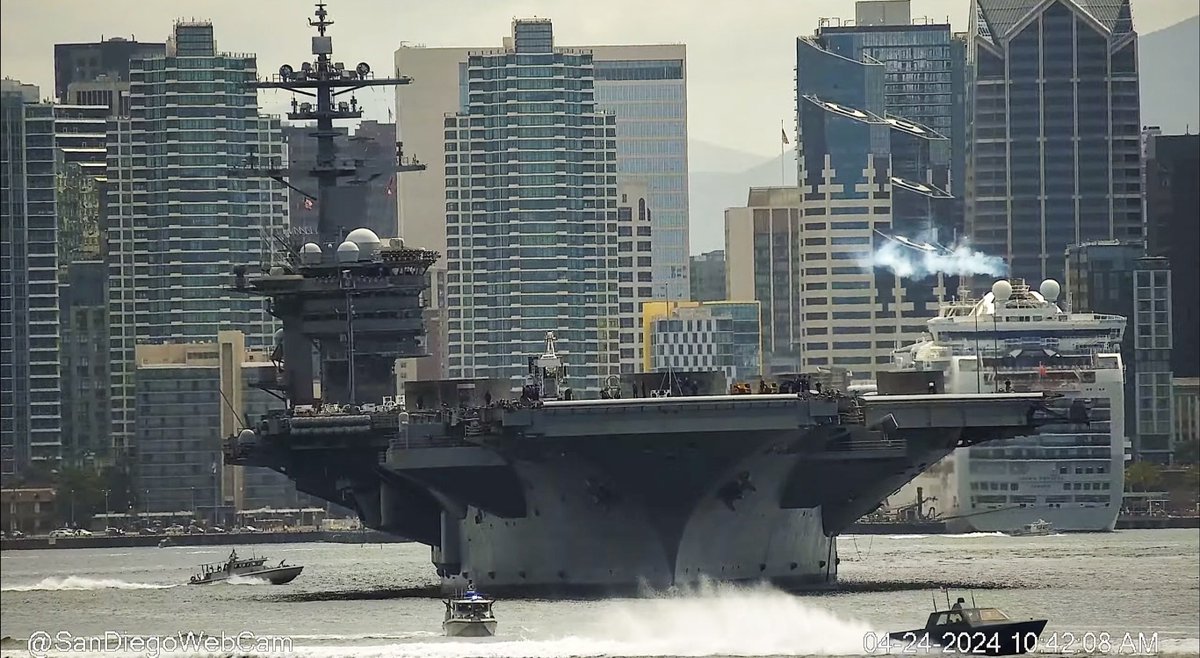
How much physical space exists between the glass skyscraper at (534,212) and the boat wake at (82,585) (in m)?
84.3

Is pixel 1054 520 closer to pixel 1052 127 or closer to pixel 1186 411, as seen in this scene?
pixel 1186 411

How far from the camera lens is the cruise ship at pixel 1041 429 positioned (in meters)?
102

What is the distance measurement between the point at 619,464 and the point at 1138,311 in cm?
10279

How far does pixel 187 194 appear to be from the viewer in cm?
16425

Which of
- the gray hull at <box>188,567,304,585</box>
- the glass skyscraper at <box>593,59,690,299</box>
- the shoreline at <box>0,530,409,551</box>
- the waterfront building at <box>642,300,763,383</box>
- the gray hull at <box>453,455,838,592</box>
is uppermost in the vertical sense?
the glass skyscraper at <box>593,59,690,299</box>

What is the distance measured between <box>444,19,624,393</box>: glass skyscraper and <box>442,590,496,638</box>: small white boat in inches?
4494

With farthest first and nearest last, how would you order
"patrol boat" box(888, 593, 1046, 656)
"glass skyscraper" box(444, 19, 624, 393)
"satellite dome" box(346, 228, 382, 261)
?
"glass skyscraper" box(444, 19, 624, 393) → "satellite dome" box(346, 228, 382, 261) → "patrol boat" box(888, 593, 1046, 656)

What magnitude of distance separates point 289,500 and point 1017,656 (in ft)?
317

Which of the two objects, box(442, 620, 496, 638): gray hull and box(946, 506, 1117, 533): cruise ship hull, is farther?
box(946, 506, 1117, 533): cruise ship hull

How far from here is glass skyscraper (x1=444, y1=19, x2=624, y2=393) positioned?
16350cm

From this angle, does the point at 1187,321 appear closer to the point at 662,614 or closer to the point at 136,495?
the point at 136,495

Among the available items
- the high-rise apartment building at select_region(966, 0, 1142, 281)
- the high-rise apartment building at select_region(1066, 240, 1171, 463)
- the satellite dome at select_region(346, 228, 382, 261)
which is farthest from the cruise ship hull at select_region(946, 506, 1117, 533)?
the high-rise apartment building at select_region(966, 0, 1142, 281)

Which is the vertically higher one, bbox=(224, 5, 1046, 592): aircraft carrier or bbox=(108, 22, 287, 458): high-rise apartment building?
bbox=(108, 22, 287, 458): high-rise apartment building

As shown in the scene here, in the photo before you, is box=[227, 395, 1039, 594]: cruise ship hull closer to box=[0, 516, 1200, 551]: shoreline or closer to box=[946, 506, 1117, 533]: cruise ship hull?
box=[946, 506, 1117, 533]: cruise ship hull
